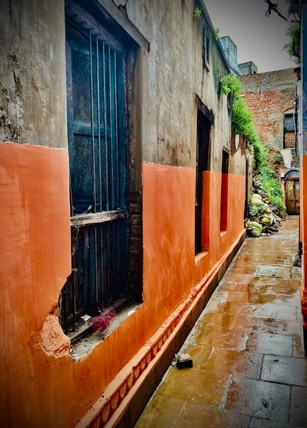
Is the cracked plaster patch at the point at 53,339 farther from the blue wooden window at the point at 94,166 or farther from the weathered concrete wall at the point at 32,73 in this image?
the weathered concrete wall at the point at 32,73

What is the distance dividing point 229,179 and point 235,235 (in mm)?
2207

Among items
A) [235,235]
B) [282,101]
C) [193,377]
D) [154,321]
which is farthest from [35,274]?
[282,101]

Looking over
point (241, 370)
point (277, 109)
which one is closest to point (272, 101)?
point (277, 109)

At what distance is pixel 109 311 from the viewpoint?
9.68 feet

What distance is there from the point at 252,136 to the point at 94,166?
37.7 feet

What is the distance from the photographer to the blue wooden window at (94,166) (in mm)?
2564

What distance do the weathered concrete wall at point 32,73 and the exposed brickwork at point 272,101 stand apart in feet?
70.3

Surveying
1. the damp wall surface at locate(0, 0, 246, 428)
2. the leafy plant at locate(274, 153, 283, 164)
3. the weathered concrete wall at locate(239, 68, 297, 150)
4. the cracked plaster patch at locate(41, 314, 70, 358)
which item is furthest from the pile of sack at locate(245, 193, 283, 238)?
the cracked plaster patch at locate(41, 314, 70, 358)

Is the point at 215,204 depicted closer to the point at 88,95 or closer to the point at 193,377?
the point at 193,377

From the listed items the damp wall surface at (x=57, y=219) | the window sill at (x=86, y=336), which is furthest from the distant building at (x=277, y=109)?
the window sill at (x=86, y=336)

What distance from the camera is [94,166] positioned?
2723 mm

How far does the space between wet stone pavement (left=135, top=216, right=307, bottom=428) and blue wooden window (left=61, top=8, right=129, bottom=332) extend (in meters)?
1.35

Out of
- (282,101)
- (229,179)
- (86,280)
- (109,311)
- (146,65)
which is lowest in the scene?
(109,311)

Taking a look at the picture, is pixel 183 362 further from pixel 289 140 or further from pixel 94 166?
pixel 289 140
